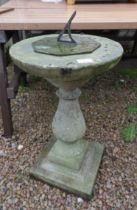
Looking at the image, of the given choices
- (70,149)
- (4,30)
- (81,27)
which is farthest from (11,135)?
(81,27)

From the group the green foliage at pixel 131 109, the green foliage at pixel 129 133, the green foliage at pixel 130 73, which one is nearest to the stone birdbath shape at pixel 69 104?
the green foliage at pixel 129 133

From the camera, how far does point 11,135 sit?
6.48 feet

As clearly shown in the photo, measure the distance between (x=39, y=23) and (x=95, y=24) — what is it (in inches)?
13.9

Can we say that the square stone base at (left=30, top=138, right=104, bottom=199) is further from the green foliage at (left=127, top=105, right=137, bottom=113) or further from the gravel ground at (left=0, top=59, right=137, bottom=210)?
the green foliage at (left=127, top=105, right=137, bottom=113)

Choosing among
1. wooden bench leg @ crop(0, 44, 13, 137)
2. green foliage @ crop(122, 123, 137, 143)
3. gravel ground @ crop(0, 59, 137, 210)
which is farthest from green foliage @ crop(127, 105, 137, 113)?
wooden bench leg @ crop(0, 44, 13, 137)

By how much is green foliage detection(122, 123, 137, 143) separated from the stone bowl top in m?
0.89

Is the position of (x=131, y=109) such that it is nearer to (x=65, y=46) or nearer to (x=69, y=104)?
(x=69, y=104)

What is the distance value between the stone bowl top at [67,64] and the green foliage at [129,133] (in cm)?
89

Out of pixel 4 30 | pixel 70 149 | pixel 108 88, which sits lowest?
pixel 108 88

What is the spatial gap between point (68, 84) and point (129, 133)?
0.98 metres

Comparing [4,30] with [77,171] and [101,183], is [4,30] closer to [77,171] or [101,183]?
[77,171]

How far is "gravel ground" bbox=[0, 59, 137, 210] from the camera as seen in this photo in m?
1.46

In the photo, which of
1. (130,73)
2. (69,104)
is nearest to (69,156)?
(69,104)

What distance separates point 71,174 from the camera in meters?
1.53
